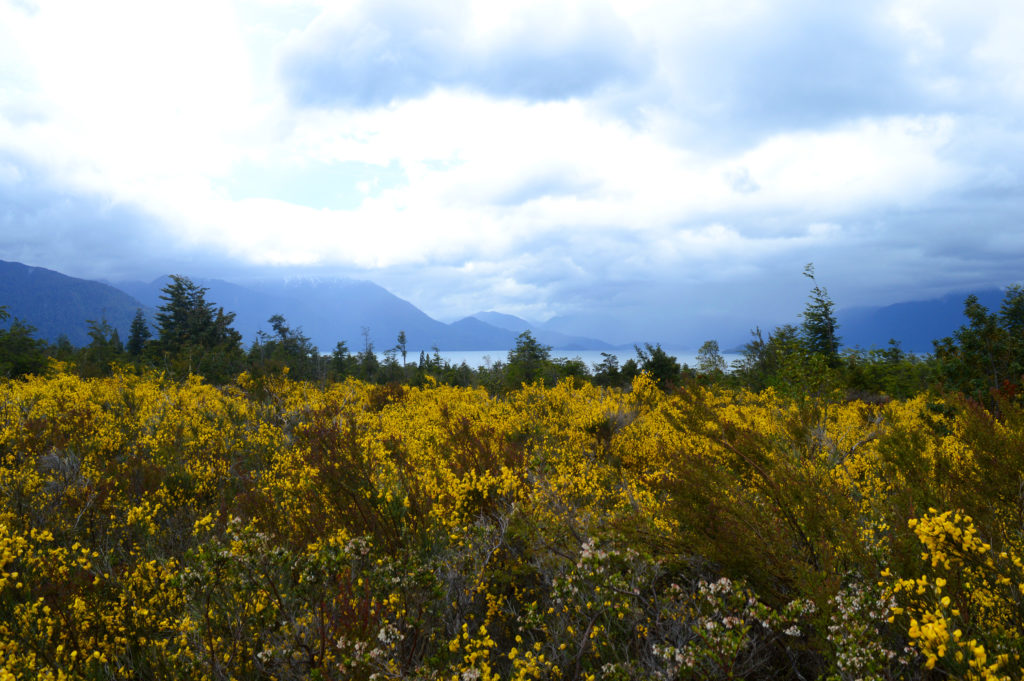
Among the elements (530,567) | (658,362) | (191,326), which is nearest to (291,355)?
(191,326)

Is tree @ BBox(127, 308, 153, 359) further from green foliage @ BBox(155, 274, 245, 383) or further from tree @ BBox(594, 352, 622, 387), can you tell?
tree @ BBox(594, 352, 622, 387)

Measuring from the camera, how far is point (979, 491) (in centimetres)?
366

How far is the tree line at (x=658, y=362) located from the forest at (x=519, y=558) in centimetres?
478

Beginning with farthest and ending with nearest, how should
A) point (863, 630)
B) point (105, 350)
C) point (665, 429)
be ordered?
point (105, 350)
point (665, 429)
point (863, 630)

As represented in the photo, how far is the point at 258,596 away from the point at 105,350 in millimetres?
46760

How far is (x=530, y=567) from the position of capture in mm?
4340

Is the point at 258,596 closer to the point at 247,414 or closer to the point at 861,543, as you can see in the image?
the point at 861,543

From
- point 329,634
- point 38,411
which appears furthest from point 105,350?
point 329,634

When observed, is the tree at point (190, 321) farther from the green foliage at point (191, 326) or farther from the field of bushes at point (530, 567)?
the field of bushes at point (530, 567)

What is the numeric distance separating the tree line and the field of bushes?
5.09m

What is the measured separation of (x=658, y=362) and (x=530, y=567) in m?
22.8

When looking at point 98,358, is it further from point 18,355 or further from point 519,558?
point 519,558

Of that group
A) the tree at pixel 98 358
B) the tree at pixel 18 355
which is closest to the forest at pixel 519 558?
the tree at pixel 98 358

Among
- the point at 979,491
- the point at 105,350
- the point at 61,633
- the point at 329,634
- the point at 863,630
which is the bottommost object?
the point at 61,633
